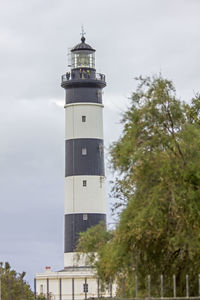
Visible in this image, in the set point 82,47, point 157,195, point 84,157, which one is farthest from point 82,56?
point 157,195

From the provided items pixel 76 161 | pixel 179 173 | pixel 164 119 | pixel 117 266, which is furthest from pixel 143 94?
pixel 76 161

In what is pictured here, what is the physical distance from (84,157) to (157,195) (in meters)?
26.9

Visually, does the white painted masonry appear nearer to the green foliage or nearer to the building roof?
the building roof

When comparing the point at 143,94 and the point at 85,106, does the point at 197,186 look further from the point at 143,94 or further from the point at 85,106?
the point at 85,106

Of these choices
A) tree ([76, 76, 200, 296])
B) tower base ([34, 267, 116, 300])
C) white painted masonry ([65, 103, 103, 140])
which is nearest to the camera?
tree ([76, 76, 200, 296])

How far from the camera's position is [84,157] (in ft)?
179

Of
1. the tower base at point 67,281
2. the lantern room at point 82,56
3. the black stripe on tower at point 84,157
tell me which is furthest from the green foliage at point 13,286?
the lantern room at point 82,56

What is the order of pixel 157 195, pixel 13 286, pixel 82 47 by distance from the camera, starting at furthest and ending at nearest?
pixel 82 47
pixel 13 286
pixel 157 195

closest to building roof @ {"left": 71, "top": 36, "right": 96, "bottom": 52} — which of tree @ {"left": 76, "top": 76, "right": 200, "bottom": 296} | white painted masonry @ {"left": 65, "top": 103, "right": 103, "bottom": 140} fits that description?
white painted masonry @ {"left": 65, "top": 103, "right": 103, "bottom": 140}

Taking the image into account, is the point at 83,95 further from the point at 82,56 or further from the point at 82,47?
the point at 82,47

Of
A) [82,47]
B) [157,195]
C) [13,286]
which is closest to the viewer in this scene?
[157,195]

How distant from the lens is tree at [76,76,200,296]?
27.9 metres

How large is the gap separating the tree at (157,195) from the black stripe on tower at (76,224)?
24164 mm

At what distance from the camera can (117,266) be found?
2898 centimetres
